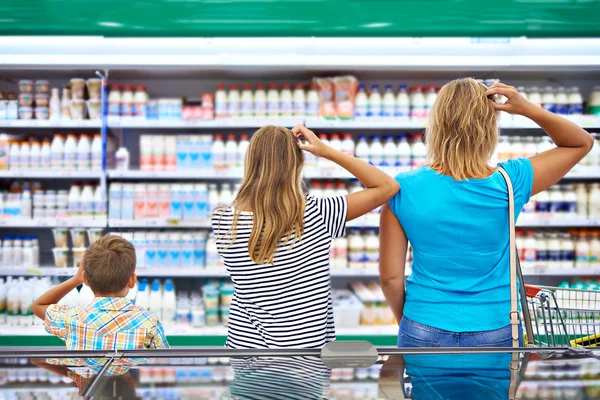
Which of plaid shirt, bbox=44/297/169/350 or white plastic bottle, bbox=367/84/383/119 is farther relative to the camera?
white plastic bottle, bbox=367/84/383/119

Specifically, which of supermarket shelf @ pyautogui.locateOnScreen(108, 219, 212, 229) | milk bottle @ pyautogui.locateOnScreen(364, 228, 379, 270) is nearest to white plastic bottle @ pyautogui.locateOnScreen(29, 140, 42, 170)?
supermarket shelf @ pyautogui.locateOnScreen(108, 219, 212, 229)

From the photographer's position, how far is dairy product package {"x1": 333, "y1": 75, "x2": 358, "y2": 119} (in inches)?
154

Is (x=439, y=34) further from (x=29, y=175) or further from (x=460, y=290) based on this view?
(x=29, y=175)

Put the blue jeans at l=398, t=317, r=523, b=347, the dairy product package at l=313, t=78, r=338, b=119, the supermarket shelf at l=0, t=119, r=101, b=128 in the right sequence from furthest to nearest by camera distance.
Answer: the dairy product package at l=313, t=78, r=338, b=119 < the supermarket shelf at l=0, t=119, r=101, b=128 < the blue jeans at l=398, t=317, r=523, b=347

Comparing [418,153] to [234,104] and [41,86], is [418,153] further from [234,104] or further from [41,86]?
[41,86]

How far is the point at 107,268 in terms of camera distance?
1.81 m

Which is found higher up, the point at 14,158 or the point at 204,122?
the point at 204,122

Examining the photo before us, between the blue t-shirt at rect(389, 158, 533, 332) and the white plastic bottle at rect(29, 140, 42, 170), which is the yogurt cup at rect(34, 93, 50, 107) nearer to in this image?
the white plastic bottle at rect(29, 140, 42, 170)

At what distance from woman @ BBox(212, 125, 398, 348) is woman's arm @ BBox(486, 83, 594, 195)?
1.42 feet

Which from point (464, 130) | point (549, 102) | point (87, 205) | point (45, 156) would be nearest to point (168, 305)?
point (87, 205)

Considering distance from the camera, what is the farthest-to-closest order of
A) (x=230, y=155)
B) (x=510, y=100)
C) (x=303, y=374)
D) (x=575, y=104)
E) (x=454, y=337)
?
(x=575, y=104), (x=230, y=155), (x=510, y=100), (x=454, y=337), (x=303, y=374)

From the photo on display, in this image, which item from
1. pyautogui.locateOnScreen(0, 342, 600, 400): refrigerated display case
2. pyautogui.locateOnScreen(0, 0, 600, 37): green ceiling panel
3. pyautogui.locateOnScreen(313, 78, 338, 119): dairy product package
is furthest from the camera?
pyautogui.locateOnScreen(313, 78, 338, 119): dairy product package

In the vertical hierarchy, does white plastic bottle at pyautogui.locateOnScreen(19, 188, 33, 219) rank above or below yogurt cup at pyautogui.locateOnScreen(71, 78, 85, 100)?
below

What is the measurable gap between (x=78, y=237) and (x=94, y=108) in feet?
2.97
